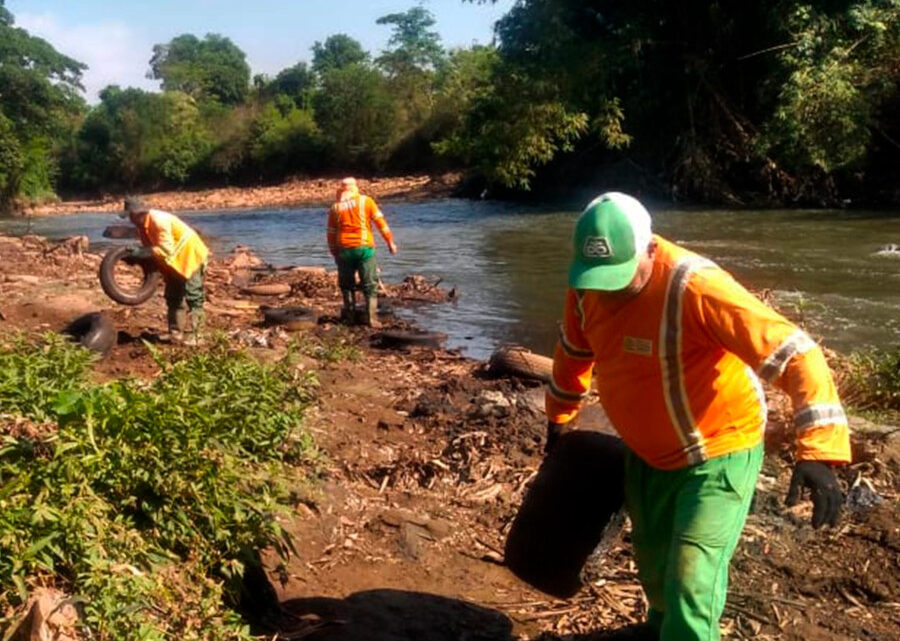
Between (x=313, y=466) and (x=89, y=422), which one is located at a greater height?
(x=89, y=422)

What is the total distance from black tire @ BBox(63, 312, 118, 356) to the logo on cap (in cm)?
695

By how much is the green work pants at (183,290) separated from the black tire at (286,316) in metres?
1.77

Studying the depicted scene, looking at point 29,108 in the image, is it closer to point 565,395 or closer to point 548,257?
point 548,257

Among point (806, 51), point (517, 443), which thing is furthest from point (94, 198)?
point (517, 443)

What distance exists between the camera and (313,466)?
5.26 meters

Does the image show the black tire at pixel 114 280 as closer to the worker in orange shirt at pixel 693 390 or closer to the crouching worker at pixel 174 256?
the crouching worker at pixel 174 256

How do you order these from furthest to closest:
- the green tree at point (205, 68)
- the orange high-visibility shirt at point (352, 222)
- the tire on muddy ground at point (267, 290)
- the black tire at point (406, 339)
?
the green tree at point (205, 68)
the tire on muddy ground at point (267, 290)
the orange high-visibility shirt at point (352, 222)
the black tire at point (406, 339)

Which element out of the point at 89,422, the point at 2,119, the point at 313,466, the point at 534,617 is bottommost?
the point at 534,617

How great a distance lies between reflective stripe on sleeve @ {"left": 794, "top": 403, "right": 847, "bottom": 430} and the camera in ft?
10.2

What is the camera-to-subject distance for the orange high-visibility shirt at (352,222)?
12336 millimetres

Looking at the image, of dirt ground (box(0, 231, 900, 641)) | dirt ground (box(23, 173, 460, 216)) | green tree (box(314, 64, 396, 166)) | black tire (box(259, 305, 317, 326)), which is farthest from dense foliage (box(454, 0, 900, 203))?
dirt ground (box(0, 231, 900, 641))

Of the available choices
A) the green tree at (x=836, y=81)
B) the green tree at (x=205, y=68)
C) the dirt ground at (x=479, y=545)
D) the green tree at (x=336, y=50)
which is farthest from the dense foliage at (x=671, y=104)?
the green tree at (x=336, y=50)

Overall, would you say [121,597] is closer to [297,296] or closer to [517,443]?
[517,443]

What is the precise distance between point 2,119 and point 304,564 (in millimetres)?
38423
